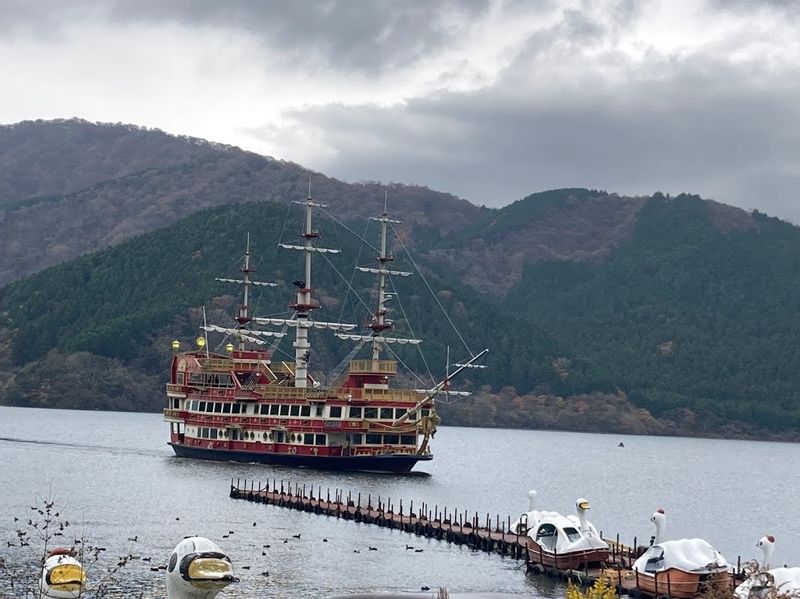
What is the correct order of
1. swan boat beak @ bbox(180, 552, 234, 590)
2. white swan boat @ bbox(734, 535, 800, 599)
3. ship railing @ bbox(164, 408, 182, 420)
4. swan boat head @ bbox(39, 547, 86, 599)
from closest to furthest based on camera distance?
swan boat beak @ bbox(180, 552, 234, 590) → swan boat head @ bbox(39, 547, 86, 599) → white swan boat @ bbox(734, 535, 800, 599) → ship railing @ bbox(164, 408, 182, 420)

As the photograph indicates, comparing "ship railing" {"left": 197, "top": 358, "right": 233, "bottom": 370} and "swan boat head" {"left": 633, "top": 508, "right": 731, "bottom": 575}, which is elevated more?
"ship railing" {"left": 197, "top": 358, "right": 233, "bottom": 370}

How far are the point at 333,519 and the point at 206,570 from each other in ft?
156

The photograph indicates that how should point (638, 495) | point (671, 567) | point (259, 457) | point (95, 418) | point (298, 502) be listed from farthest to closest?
1. point (95, 418)
2. point (638, 495)
3. point (259, 457)
4. point (298, 502)
5. point (671, 567)

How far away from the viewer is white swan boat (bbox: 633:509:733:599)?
4134cm

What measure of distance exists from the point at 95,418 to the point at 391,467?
351ft

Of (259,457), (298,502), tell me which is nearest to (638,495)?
(259,457)

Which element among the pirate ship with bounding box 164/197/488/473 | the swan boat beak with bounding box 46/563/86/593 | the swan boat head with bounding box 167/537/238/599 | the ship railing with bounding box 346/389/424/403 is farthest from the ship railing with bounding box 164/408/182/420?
the swan boat head with bounding box 167/537/238/599

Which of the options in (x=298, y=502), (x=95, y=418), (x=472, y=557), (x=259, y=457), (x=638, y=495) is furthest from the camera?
(x=95, y=418)

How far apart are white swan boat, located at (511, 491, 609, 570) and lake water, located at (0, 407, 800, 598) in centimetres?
103

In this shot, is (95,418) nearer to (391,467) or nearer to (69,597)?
(391,467)

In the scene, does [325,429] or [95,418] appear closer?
[325,429]

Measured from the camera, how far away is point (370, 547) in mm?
55562

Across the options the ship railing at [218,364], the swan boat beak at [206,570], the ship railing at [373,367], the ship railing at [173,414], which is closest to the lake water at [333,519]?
the ship railing at [173,414]

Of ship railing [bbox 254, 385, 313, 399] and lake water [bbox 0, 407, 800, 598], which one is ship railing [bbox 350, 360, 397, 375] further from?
lake water [bbox 0, 407, 800, 598]
